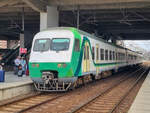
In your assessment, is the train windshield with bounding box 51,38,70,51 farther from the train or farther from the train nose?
the train nose

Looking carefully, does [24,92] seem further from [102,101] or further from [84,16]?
[84,16]

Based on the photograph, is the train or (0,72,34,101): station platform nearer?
(0,72,34,101): station platform

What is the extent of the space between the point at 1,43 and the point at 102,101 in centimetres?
10956

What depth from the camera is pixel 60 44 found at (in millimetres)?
12586

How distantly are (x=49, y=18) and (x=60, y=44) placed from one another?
9648mm

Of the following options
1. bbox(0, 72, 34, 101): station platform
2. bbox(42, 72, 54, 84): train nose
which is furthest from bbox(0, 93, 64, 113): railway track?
bbox(0, 72, 34, 101): station platform

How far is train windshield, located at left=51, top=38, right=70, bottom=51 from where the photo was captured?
12394 mm

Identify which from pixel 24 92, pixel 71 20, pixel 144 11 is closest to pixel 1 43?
pixel 71 20

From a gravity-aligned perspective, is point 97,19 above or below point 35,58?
above

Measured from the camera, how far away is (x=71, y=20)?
30875 mm

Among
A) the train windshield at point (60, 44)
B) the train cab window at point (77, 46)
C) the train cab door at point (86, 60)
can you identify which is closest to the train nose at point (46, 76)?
the train windshield at point (60, 44)

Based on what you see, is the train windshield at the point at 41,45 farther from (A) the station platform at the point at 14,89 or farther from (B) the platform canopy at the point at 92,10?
(B) the platform canopy at the point at 92,10

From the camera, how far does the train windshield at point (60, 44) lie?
1239cm

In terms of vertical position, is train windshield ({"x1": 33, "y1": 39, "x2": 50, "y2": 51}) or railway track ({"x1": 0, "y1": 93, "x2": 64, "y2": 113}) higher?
train windshield ({"x1": 33, "y1": 39, "x2": 50, "y2": 51})
